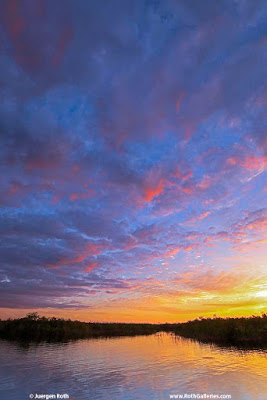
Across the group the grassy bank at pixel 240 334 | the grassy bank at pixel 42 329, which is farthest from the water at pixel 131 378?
the grassy bank at pixel 42 329

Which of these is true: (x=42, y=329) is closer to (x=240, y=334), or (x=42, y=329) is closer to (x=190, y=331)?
(x=190, y=331)

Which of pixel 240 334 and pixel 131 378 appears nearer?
pixel 131 378

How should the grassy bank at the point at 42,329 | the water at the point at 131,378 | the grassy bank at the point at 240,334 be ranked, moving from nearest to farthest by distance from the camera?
the water at the point at 131,378, the grassy bank at the point at 240,334, the grassy bank at the point at 42,329

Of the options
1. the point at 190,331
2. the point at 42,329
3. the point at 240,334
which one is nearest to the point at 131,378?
the point at 240,334

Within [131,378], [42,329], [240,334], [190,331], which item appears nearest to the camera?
[131,378]

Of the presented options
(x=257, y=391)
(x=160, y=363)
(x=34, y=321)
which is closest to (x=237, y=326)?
(x=160, y=363)

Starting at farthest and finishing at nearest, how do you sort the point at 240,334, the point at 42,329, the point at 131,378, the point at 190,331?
the point at 190,331 < the point at 42,329 < the point at 240,334 < the point at 131,378

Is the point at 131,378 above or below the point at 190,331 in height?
below

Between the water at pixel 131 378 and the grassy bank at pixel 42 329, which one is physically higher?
the grassy bank at pixel 42 329

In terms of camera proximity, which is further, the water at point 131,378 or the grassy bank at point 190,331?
the grassy bank at point 190,331

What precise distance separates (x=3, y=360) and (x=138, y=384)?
16041 mm

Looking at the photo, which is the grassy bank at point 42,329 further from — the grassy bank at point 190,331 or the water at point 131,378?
the water at point 131,378

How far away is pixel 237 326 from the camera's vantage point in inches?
1640

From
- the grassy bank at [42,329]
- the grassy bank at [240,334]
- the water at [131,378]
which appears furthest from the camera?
the grassy bank at [42,329]
